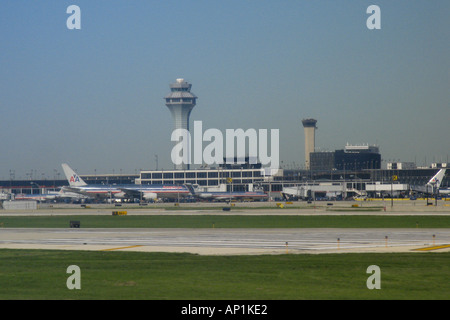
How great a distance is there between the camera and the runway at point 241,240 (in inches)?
1704

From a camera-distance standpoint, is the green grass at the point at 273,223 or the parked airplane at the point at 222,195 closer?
the green grass at the point at 273,223

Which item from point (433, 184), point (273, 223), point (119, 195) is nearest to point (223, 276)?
point (273, 223)

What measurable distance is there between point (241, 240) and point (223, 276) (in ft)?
67.8

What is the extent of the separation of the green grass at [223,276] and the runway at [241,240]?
4433mm

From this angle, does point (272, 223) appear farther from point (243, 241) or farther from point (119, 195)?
point (119, 195)

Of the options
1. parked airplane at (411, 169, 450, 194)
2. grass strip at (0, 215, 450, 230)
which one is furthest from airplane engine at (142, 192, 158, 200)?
grass strip at (0, 215, 450, 230)

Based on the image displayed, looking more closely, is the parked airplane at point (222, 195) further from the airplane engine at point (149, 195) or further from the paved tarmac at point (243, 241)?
the paved tarmac at point (243, 241)

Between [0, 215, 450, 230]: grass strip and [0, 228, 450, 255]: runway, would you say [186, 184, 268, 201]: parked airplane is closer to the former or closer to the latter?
[0, 215, 450, 230]: grass strip

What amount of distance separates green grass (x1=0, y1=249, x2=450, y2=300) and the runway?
443 cm

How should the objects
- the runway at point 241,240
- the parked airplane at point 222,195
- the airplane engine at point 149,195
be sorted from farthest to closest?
the parked airplane at point 222,195 < the airplane engine at point 149,195 < the runway at point 241,240

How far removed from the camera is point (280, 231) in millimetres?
60906

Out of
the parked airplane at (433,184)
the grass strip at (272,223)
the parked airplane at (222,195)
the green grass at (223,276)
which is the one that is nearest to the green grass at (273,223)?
the grass strip at (272,223)
